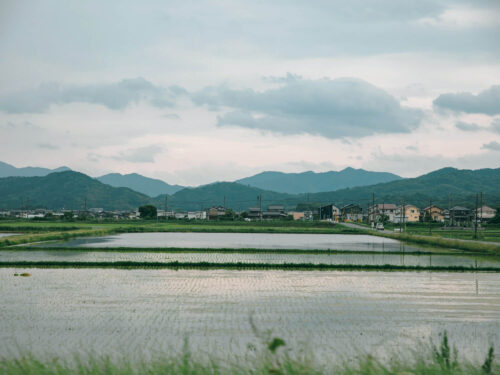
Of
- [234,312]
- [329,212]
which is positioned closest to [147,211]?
[329,212]

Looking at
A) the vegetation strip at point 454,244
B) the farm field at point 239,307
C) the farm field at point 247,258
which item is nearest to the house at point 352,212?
the vegetation strip at point 454,244

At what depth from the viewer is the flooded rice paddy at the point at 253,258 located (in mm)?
26703

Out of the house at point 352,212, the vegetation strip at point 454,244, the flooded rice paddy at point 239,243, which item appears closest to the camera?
the vegetation strip at point 454,244

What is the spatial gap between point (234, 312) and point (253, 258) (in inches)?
551

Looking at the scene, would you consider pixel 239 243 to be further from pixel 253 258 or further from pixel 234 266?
pixel 234 266

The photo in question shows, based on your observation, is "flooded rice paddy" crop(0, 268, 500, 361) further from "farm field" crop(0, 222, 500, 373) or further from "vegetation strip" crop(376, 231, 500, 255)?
"vegetation strip" crop(376, 231, 500, 255)

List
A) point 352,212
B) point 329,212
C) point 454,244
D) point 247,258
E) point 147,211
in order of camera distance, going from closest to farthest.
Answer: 1. point 247,258
2. point 454,244
3. point 147,211
4. point 329,212
5. point 352,212

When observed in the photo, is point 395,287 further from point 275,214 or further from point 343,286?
point 275,214

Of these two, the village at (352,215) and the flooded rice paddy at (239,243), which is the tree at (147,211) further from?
the flooded rice paddy at (239,243)

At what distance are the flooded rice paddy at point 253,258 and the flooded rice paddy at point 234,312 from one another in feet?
15.1

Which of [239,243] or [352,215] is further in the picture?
[352,215]

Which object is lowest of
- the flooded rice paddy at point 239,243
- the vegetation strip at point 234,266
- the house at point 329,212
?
the flooded rice paddy at point 239,243

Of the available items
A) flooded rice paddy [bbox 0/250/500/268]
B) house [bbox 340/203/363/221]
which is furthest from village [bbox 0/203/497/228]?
flooded rice paddy [bbox 0/250/500/268]

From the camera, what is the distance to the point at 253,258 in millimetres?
28531
